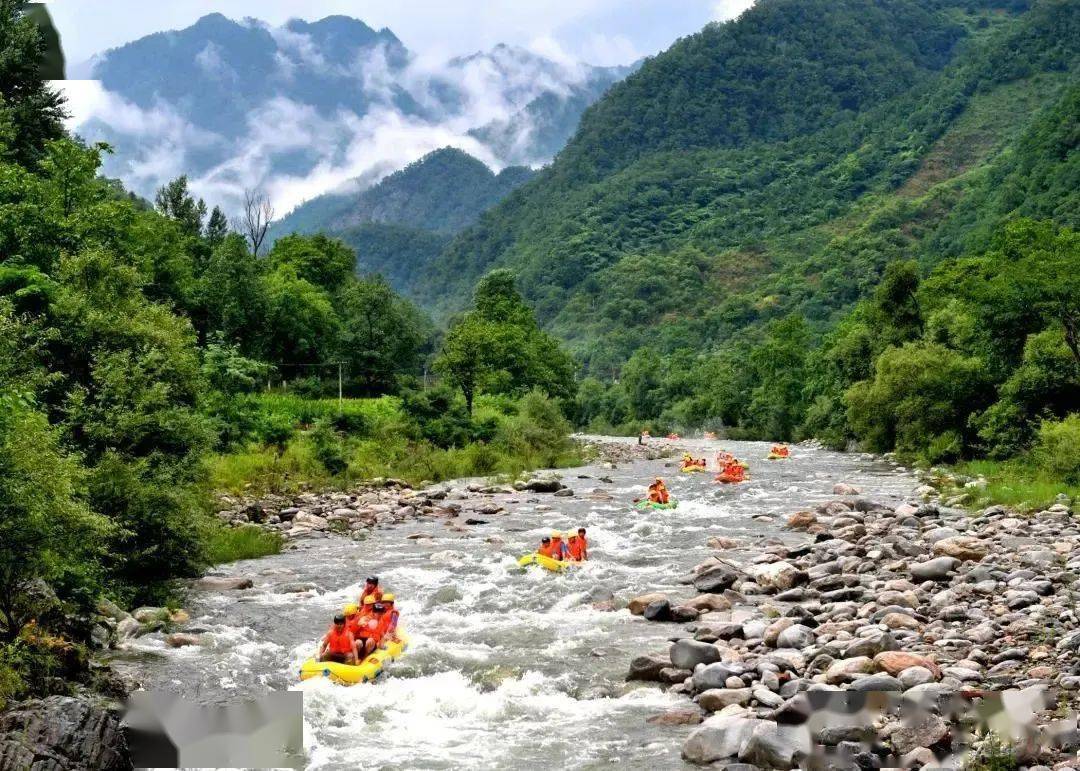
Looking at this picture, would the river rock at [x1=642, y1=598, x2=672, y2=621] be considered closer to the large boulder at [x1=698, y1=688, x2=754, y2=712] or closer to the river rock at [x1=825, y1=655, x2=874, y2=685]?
the large boulder at [x1=698, y1=688, x2=754, y2=712]

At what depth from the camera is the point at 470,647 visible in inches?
545

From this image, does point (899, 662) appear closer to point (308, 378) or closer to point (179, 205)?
point (308, 378)

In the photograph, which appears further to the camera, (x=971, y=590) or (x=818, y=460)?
(x=818, y=460)

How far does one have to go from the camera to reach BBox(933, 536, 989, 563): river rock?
16.0 meters

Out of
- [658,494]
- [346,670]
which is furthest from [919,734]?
[658,494]

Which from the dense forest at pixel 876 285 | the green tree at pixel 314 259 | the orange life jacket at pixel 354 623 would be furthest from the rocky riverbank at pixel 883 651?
the green tree at pixel 314 259

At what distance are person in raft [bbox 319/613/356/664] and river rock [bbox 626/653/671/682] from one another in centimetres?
393

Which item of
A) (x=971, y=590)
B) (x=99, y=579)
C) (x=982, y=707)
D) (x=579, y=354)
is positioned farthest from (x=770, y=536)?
(x=579, y=354)

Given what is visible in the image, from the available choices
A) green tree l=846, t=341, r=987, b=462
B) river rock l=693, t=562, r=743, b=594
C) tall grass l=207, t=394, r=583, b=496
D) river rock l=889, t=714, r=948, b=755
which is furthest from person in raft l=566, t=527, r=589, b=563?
green tree l=846, t=341, r=987, b=462

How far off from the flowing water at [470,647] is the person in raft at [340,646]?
1.79 feet

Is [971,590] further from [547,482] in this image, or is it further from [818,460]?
[818,460]

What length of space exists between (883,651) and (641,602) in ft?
17.1

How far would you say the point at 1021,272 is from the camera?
3125 centimetres

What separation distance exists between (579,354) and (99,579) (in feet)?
437
